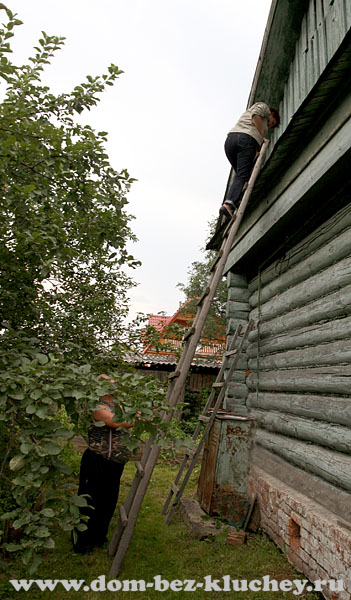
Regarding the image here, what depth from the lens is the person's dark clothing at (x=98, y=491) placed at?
399cm

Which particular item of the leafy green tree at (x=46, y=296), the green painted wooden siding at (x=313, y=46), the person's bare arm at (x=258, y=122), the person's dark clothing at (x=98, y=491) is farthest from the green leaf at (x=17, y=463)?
the person's bare arm at (x=258, y=122)

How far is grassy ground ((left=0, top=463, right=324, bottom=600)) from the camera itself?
3252 mm

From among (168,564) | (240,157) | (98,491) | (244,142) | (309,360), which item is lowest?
(168,564)

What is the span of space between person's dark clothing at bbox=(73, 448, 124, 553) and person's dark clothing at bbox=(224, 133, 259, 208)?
3101 mm

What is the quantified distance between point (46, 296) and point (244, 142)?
3015mm

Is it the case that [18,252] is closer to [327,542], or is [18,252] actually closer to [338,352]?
[338,352]

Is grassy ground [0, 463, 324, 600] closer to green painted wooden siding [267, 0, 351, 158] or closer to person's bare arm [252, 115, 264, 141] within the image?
person's bare arm [252, 115, 264, 141]

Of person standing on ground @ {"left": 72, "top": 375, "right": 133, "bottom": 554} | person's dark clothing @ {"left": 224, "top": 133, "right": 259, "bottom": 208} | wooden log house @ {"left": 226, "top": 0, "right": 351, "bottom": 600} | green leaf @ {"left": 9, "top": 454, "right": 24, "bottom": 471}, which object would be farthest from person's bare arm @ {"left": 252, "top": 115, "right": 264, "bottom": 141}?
green leaf @ {"left": 9, "top": 454, "right": 24, "bottom": 471}

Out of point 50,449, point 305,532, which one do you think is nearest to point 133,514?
point 305,532

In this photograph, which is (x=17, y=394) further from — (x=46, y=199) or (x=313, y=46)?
(x=313, y=46)

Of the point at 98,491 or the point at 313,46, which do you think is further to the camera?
the point at 313,46

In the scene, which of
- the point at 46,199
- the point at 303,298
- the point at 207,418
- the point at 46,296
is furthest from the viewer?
the point at 207,418

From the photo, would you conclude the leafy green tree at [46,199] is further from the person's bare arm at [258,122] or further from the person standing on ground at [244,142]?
the person's bare arm at [258,122]

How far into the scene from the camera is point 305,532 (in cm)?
359
